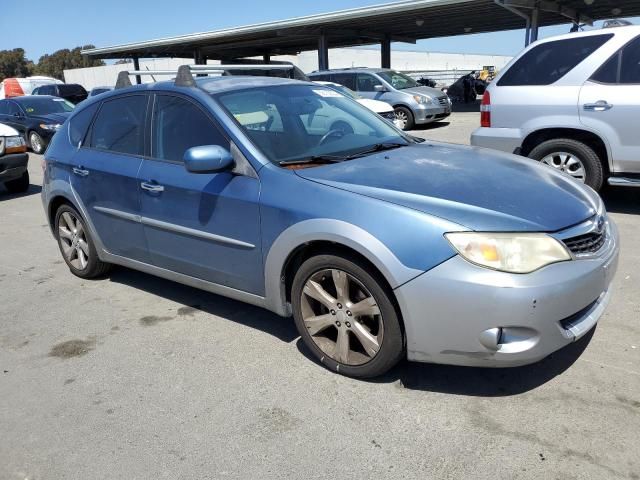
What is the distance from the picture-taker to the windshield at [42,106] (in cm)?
1409

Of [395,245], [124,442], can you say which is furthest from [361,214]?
[124,442]

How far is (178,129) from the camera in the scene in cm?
377

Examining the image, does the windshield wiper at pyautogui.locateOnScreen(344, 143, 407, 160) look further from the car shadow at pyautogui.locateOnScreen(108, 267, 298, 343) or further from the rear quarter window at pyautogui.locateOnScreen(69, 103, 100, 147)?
the rear quarter window at pyautogui.locateOnScreen(69, 103, 100, 147)

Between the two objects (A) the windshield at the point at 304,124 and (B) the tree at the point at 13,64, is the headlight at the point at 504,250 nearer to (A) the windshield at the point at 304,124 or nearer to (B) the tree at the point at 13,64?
(A) the windshield at the point at 304,124

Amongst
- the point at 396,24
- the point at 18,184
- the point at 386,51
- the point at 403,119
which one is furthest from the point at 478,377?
the point at 386,51

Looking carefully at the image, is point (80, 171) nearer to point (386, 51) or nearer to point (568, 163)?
point (568, 163)

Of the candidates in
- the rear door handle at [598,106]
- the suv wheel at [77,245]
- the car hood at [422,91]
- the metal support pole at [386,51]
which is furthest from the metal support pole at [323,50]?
the suv wheel at [77,245]

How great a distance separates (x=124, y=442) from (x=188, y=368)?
27.6 inches

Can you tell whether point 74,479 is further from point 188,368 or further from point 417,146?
point 417,146

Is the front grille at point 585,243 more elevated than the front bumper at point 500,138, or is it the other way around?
the front bumper at point 500,138

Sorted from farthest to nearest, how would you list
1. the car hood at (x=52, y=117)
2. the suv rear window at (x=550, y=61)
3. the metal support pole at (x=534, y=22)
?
the metal support pole at (x=534, y=22) < the car hood at (x=52, y=117) < the suv rear window at (x=550, y=61)

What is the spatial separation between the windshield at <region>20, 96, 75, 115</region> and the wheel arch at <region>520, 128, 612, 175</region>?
40.4ft

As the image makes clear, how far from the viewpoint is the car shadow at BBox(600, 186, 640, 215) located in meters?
6.15

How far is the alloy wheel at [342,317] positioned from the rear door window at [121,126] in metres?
1.80
